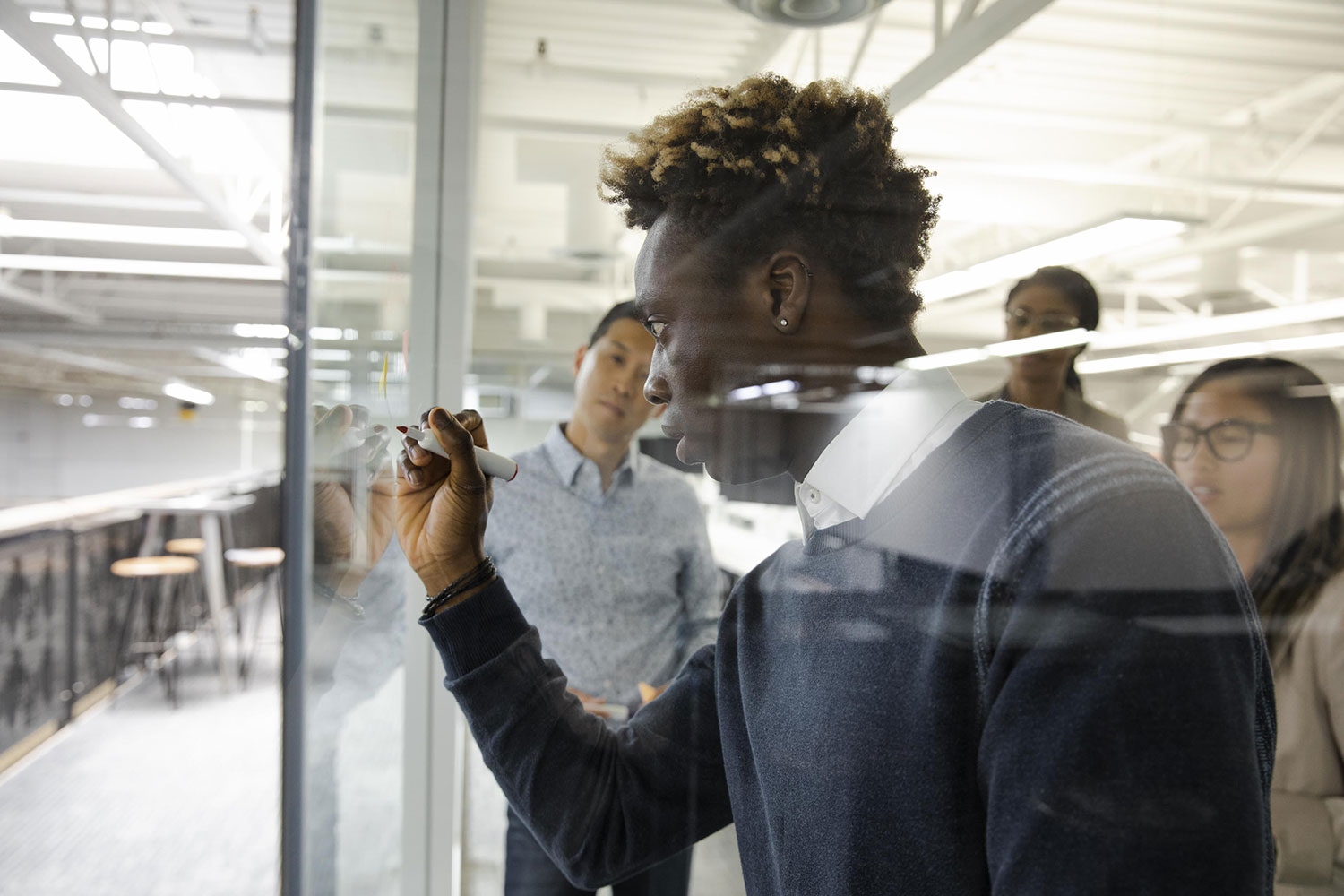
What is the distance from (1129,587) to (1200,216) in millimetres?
624

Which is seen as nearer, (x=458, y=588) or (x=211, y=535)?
(x=458, y=588)

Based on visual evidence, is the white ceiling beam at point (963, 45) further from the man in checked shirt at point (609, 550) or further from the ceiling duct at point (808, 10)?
the man in checked shirt at point (609, 550)

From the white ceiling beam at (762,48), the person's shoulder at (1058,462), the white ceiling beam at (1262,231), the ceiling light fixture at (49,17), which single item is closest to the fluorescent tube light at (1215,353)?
the white ceiling beam at (1262,231)

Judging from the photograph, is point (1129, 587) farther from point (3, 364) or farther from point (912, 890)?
point (3, 364)

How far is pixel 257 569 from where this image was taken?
1.13 m

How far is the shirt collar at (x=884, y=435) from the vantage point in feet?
2.14

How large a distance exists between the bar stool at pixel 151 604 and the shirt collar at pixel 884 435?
0.77 meters

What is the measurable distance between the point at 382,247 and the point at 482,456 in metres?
0.68

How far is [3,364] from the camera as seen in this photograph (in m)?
0.69

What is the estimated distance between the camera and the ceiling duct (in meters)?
0.99

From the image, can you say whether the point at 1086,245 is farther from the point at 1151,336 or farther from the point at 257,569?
the point at 257,569

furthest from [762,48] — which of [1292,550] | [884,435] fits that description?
[1292,550]

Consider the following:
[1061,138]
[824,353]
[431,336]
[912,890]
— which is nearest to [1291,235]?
[1061,138]

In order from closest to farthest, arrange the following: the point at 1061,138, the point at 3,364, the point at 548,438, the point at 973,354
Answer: the point at 3,364, the point at 973,354, the point at 1061,138, the point at 548,438
